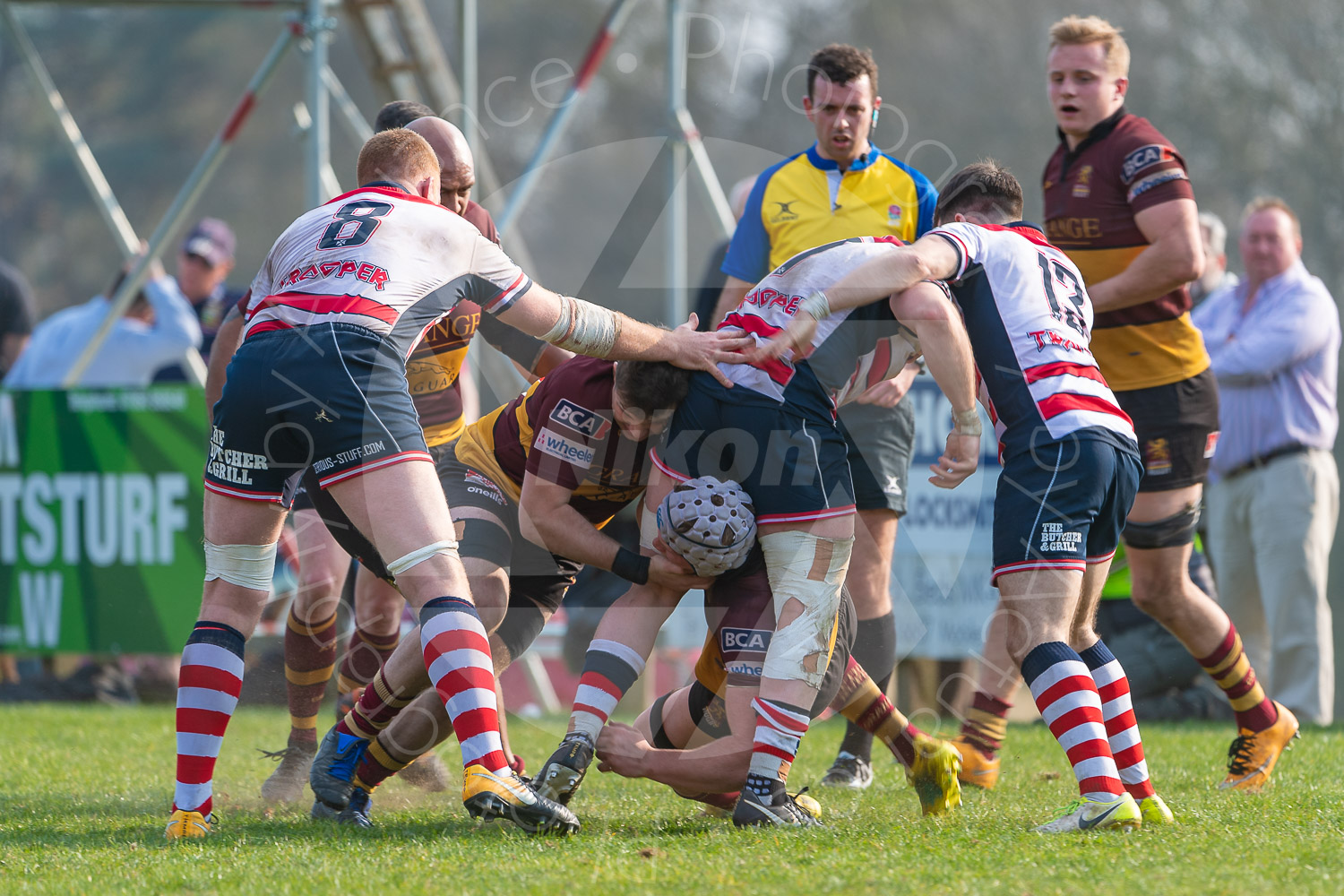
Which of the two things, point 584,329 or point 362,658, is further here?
point 362,658

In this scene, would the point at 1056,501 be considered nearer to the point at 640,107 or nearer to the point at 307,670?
the point at 307,670

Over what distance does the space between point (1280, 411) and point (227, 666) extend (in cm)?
555

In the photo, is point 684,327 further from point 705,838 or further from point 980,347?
point 705,838

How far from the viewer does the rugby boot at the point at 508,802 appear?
136 inches

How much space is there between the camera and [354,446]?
3.65 metres

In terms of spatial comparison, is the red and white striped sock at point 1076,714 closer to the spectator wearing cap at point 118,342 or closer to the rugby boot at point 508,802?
the rugby boot at point 508,802

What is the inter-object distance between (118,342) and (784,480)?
A: 20.8 ft

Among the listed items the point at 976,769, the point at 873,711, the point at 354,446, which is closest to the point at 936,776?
the point at 873,711

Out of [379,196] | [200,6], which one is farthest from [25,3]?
[379,196]

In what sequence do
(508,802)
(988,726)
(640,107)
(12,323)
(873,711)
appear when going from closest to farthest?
(508,802) < (873,711) < (988,726) < (12,323) < (640,107)

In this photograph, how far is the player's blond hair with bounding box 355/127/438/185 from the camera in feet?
13.3

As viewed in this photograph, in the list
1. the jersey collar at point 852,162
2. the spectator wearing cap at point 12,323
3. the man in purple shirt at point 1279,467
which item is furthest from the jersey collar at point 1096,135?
the spectator wearing cap at point 12,323

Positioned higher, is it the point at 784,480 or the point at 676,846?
the point at 784,480

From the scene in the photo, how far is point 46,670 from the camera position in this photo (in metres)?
8.50
